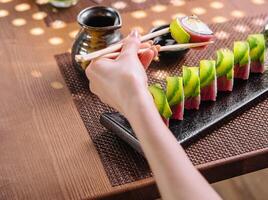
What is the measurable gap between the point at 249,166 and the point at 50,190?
44cm

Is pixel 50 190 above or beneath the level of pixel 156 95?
beneath

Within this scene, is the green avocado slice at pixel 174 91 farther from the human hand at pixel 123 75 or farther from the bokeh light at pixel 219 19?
the bokeh light at pixel 219 19

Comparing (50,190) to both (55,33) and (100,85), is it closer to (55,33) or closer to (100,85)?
(100,85)

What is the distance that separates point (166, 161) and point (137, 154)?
Result: 256mm

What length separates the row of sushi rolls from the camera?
1.10 meters

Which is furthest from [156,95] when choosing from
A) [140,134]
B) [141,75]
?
[140,134]

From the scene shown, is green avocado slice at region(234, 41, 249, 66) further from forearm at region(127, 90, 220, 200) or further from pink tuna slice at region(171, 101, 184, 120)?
forearm at region(127, 90, 220, 200)

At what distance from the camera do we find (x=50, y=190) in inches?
38.7

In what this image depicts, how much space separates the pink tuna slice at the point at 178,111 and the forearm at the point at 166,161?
0.22m

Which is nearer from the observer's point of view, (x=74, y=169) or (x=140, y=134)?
(x=140, y=134)

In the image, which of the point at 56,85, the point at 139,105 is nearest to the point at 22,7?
the point at 56,85

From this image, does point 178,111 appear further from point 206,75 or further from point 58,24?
point 58,24

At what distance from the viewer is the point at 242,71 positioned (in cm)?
124

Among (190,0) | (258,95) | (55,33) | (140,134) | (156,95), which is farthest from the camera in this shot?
(190,0)
